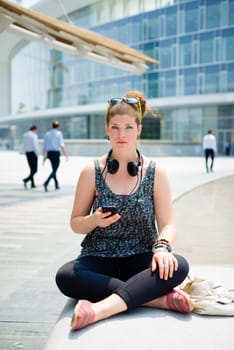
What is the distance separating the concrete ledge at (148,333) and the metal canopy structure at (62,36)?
339 inches

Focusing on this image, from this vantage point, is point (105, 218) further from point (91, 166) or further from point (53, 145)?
point (53, 145)

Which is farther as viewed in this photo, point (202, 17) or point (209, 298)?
point (202, 17)

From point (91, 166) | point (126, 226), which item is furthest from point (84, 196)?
point (126, 226)

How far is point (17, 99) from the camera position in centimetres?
7438

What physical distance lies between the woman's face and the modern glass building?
38180 millimetres

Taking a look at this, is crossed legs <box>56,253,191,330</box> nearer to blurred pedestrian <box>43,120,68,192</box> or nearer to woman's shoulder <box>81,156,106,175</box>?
woman's shoulder <box>81,156,106,175</box>

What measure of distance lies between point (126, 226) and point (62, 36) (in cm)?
952

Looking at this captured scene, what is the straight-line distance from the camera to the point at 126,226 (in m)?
2.68

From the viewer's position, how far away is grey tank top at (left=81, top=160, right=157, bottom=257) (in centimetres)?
265

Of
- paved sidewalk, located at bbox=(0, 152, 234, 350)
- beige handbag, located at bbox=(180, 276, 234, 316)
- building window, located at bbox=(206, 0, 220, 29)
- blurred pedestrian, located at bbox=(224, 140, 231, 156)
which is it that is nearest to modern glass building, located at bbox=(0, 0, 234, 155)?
building window, located at bbox=(206, 0, 220, 29)

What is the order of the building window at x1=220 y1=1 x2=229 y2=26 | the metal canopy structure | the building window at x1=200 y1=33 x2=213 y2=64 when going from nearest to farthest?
the metal canopy structure
the building window at x1=220 y1=1 x2=229 y2=26
the building window at x1=200 y1=33 x2=213 y2=64

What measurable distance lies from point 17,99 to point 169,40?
117 feet

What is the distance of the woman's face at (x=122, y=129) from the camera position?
268 centimetres

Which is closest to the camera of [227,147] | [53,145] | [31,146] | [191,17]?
[53,145]
